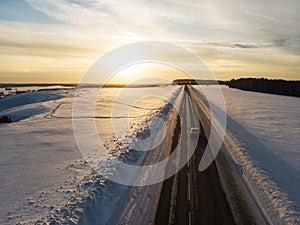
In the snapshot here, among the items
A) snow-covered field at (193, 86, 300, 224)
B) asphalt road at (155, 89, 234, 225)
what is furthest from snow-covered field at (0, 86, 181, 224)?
snow-covered field at (193, 86, 300, 224)

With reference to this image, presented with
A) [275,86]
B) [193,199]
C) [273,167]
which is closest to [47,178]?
[193,199]

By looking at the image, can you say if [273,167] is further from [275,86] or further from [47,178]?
[275,86]

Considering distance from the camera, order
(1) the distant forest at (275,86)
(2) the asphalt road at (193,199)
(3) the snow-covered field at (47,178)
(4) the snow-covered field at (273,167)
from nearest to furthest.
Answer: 1. (2) the asphalt road at (193,199)
2. (3) the snow-covered field at (47,178)
3. (4) the snow-covered field at (273,167)
4. (1) the distant forest at (275,86)

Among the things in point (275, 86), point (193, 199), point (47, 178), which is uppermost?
point (275, 86)

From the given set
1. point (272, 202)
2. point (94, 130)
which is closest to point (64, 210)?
point (272, 202)

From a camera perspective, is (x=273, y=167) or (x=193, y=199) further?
(x=273, y=167)

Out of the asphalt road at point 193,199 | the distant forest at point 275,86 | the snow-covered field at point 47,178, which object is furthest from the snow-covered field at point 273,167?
the distant forest at point 275,86

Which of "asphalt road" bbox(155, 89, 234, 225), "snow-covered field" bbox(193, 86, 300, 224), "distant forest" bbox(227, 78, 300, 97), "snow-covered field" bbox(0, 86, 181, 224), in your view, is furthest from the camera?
"distant forest" bbox(227, 78, 300, 97)

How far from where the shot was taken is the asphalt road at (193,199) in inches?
285

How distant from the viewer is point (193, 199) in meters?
8.48

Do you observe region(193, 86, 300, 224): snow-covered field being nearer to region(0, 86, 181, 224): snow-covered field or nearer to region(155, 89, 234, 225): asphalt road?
region(155, 89, 234, 225): asphalt road

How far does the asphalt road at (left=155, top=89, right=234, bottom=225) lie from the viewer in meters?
7.23

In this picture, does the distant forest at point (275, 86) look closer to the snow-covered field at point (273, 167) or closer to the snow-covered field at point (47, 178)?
the snow-covered field at point (273, 167)

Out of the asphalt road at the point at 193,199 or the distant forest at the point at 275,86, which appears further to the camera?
the distant forest at the point at 275,86
